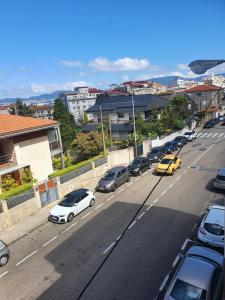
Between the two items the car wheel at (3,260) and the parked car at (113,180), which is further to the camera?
the parked car at (113,180)

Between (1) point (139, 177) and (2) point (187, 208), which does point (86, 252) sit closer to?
(2) point (187, 208)

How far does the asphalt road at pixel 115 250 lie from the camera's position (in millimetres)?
11438

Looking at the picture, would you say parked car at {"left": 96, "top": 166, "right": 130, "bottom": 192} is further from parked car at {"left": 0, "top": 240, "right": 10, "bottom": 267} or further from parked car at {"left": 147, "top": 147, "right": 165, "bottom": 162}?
parked car at {"left": 0, "top": 240, "right": 10, "bottom": 267}

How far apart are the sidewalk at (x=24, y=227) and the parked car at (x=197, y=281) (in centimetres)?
1078

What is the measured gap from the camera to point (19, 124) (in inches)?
934

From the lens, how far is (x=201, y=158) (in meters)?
31.8

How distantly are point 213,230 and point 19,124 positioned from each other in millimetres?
18099

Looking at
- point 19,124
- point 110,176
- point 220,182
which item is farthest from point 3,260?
point 220,182

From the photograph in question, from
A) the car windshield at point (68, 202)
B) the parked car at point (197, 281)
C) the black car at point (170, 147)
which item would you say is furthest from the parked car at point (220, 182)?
the black car at point (170, 147)

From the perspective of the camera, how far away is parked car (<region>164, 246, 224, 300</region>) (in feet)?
30.1

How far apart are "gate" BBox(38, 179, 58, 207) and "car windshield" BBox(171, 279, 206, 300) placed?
1342 centimetres

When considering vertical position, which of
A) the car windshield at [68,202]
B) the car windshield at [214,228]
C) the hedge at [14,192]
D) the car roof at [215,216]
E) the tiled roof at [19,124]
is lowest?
the car windshield at [68,202]

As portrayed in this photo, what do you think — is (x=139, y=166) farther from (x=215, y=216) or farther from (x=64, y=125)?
(x=64, y=125)

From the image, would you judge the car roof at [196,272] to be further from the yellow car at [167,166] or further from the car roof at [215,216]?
the yellow car at [167,166]
